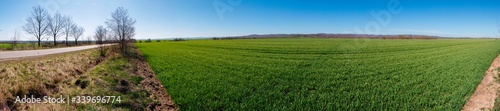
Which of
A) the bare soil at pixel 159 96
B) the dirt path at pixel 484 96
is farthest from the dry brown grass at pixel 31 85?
the dirt path at pixel 484 96

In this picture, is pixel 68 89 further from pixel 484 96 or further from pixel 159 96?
pixel 484 96

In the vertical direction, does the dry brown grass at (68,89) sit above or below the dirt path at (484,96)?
above

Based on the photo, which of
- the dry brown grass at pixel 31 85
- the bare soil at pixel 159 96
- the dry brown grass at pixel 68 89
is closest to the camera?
the dry brown grass at pixel 31 85

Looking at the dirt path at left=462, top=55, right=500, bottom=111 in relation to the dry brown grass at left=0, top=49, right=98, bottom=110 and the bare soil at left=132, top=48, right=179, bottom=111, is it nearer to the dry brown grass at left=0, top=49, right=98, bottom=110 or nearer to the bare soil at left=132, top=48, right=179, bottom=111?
the bare soil at left=132, top=48, right=179, bottom=111

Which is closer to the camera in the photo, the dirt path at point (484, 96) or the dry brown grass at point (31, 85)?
Answer: the dry brown grass at point (31, 85)

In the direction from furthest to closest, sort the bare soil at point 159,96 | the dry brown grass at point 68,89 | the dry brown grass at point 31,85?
the bare soil at point 159,96 < the dry brown grass at point 68,89 < the dry brown grass at point 31,85

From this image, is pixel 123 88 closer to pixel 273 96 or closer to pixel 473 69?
pixel 273 96

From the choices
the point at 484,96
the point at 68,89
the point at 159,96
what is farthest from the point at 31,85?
the point at 484,96

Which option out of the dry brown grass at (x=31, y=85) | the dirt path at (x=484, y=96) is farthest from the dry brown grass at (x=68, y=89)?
the dirt path at (x=484, y=96)

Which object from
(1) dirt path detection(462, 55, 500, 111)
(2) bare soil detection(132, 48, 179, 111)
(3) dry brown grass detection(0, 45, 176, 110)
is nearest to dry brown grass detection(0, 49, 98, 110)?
(3) dry brown grass detection(0, 45, 176, 110)

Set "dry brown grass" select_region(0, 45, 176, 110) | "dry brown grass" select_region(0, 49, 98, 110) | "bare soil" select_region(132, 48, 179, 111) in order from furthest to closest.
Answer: "bare soil" select_region(132, 48, 179, 111) → "dry brown grass" select_region(0, 45, 176, 110) → "dry brown grass" select_region(0, 49, 98, 110)

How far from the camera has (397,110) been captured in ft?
23.5

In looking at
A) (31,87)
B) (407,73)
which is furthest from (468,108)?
(31,87)

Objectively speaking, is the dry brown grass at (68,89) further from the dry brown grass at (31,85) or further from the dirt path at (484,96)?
the dirt path at (484,96)
